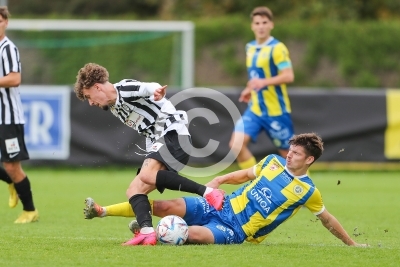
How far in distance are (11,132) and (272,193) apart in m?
2.98

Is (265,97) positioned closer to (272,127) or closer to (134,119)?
(272,127)

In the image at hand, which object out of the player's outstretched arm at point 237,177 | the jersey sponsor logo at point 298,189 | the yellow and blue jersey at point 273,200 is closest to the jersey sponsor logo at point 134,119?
the player's outstretched arm at point 237,177

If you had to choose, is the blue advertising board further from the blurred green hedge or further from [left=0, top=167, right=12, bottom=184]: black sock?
the blurred green hedge

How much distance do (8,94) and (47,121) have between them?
19.3 ft

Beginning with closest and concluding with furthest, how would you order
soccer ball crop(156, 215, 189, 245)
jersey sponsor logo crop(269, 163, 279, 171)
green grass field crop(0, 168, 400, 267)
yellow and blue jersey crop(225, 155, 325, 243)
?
1. green grass field crop(0, 168, 400, 267)
2. soccer ball crop(156, 215, 189, 245)
3. yellow and blue jersey crop(225, 155, 325, 243)
4. jersey sponsor logo crop(269, 163, 279, 171)

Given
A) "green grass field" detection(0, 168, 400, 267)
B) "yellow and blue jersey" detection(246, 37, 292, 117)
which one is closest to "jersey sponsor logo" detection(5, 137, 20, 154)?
"green grass field" detection(0, 168, 400, 267)

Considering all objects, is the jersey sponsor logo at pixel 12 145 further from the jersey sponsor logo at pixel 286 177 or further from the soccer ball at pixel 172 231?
the jersey sponsor logo at pixel 286 177

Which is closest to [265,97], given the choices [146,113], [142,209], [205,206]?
[146,113]

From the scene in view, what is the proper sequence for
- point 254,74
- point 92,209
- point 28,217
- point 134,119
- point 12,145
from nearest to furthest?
point 92,209 < point 134,119 < point 12,145 < point 28,217 < point 254,74

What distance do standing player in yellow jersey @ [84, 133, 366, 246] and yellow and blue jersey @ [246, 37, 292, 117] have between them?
10.9ft

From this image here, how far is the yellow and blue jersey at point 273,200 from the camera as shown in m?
6.39

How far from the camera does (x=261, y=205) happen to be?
645 centimetres

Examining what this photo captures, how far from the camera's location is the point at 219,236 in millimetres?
6430

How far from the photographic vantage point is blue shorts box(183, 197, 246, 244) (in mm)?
6453
